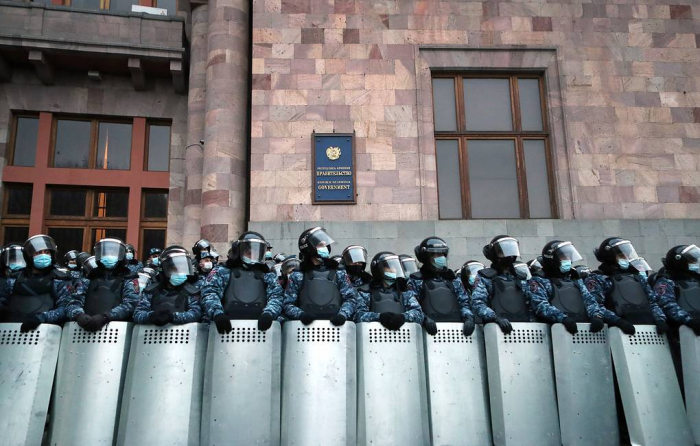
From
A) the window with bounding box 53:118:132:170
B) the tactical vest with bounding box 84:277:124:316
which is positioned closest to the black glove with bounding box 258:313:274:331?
the tactical vest with bounding box 84:277:124:316

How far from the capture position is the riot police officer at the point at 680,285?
6.59 metres

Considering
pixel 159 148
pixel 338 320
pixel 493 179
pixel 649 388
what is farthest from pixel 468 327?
pixel 159 148

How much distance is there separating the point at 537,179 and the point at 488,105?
1915 millimetres

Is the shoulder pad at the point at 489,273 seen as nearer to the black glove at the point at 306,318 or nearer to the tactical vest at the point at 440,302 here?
the tactical vest at the point at 440,302

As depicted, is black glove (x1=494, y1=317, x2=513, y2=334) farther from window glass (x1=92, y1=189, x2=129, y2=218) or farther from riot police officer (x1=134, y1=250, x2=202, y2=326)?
window glass (x1=92, y1=189, x2=129, y2=218)

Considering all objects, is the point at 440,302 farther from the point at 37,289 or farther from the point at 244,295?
the point at 37,289

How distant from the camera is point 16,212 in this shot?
13422 millimetres

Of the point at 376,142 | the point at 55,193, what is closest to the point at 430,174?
the point at 376,142

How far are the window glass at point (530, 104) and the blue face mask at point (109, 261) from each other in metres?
9.21

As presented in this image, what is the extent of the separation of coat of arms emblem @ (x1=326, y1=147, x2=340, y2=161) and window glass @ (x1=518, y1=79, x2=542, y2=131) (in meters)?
4.14

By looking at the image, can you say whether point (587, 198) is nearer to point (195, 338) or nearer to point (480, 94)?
point (480, 94)

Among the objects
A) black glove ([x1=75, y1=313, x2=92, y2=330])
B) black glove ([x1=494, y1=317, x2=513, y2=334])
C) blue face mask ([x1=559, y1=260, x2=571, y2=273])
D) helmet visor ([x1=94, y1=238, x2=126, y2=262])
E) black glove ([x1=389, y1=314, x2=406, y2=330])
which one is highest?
helmet visor ([x1=94, y1=238, x2=126, y2=262])

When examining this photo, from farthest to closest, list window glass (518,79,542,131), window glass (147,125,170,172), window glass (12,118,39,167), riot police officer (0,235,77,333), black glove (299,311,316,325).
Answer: window glass (147,125,170,172)
window glass (12,118,39,167)
window glass (518,79,542,131)
riot police officer (0,235,77,333)
black glove (299,311,316,325)

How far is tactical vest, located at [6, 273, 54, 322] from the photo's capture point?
6.34m
